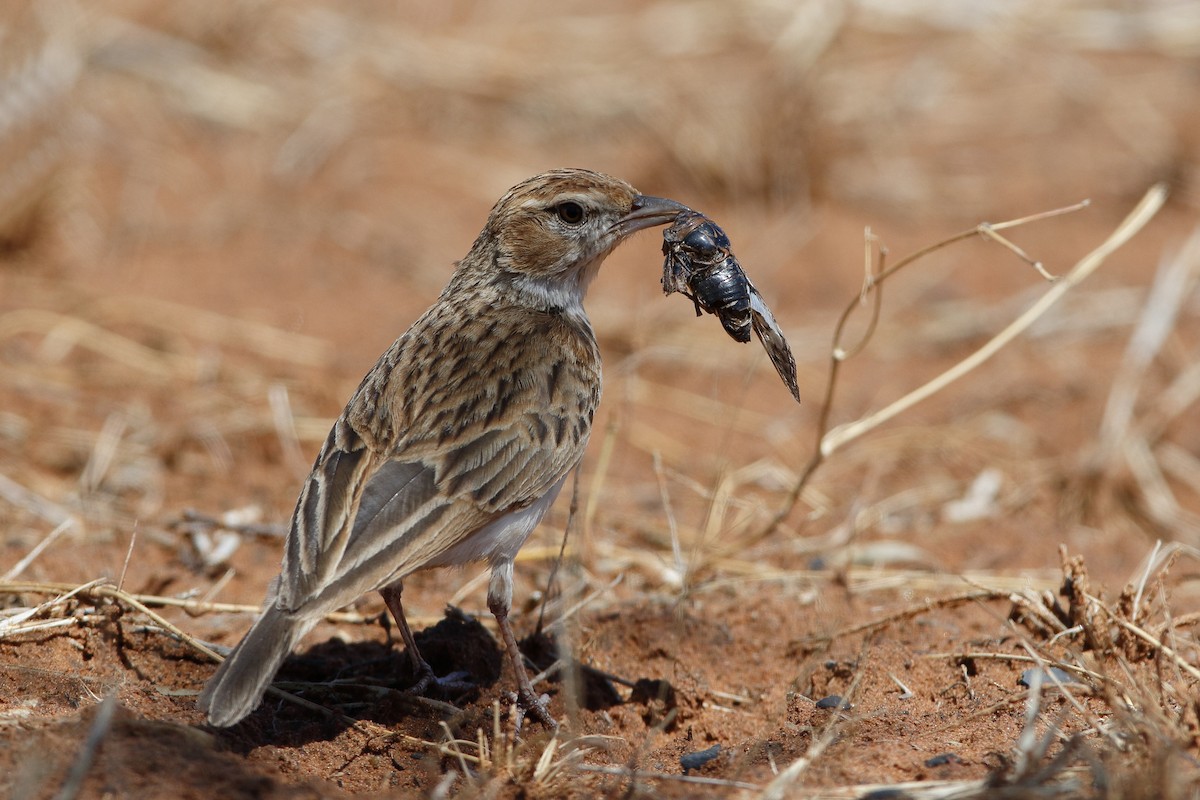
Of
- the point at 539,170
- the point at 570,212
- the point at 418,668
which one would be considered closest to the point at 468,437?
the point at 418,668

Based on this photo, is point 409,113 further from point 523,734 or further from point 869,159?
point 523,734

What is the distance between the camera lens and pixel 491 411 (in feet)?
14.8

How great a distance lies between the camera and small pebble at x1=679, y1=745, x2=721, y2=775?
3.89 metres

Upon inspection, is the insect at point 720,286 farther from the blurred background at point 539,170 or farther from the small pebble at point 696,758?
the small pebble at point 696,758

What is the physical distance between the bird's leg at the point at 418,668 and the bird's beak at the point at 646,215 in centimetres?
158

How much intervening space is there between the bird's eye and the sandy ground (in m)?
0.89

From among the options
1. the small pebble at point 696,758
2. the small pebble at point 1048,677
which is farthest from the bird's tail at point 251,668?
the small pebble at point 1048,677

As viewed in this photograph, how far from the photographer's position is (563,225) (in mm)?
5137

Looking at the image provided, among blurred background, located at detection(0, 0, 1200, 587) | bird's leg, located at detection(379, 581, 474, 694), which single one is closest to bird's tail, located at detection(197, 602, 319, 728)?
bird's leg, located at detection(379, 581, 474, 694)

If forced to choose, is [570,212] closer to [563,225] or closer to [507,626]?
[563,225]

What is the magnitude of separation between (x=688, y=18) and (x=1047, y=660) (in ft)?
Result: 39.1

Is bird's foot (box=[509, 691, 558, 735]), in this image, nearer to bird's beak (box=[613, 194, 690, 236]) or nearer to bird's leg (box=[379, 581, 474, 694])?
bird's leg (box=[379, 581, 474, 694])

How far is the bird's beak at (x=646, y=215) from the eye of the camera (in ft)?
16.6

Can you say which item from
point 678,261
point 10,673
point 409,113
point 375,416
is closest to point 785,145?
point 409,113
